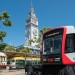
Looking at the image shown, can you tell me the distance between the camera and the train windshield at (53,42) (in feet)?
61.4

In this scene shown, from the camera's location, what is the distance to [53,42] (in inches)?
760

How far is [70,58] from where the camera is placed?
730 inches

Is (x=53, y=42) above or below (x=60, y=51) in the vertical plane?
above

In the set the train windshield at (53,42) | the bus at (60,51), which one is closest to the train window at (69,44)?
the bus at (60,51)

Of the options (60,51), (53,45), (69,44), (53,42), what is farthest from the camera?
(53,42)

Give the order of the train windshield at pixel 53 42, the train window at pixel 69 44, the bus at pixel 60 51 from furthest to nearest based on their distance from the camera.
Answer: the train windshield at pixel 53 42 → the train window at pixel 69 44 → the bus at pixel 60 51

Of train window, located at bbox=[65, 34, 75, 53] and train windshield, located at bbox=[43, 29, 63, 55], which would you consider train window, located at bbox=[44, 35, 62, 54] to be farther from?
train window, located at bbox=[65, 34, 75, 53]

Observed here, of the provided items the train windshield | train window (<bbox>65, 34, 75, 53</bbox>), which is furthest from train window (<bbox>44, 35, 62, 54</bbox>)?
train window (<bbox>65, 34, 75, 53</bbox>)

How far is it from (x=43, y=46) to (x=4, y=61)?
3336 cm

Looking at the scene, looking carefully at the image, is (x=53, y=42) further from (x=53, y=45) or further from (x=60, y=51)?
(x=60, y=51)

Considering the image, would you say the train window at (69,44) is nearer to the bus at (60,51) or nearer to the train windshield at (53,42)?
the bus at (60,51)

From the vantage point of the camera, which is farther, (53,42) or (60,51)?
(53,42)

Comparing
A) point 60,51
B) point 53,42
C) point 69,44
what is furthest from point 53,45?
point 69,44

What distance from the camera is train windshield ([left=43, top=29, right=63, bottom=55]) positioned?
18703 millimetres
